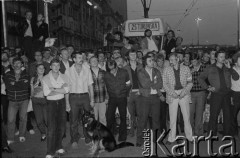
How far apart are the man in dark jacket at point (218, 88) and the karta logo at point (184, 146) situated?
38 centimetres

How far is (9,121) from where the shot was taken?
776 cm

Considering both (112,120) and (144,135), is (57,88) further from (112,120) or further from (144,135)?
(144,135)

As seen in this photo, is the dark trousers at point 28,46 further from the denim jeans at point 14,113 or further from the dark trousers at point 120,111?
the dark trousers at point 120,111

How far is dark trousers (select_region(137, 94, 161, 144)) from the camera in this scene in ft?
24.8

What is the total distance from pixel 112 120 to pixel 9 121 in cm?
260

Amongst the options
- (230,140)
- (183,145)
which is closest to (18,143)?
(183,145)

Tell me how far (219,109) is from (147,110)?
1873mm

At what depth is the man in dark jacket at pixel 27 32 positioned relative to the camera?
11633 millimetres

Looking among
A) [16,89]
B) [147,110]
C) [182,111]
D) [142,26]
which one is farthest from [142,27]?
[16,89]

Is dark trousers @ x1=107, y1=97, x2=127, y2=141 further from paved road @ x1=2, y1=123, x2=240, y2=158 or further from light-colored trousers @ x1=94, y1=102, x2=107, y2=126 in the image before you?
paved road @ x1=2, y1=123, x2=240, y2=158

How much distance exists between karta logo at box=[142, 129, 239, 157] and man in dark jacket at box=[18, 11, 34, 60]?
6317mm

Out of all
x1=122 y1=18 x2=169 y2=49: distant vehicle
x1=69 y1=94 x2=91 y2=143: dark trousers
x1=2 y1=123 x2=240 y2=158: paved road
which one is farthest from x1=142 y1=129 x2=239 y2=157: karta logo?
x1=122 y1=18 x2=169 y2=49: distant vehicle

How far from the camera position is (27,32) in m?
11.7

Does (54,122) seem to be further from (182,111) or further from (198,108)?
(198,108)
